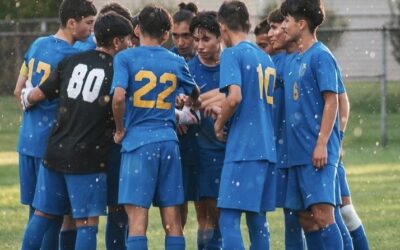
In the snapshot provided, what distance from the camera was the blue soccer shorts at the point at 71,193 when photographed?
27.6 feet

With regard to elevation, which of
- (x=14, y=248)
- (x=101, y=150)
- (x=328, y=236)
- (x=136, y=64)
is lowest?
(x=14, y=248)

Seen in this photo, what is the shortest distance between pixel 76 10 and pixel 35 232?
1642mm

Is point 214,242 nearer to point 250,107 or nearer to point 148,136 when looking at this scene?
point 148,136

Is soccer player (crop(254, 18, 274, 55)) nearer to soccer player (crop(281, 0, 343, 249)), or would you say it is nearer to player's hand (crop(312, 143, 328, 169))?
soccer player (crop(281, 0, 343, 249))

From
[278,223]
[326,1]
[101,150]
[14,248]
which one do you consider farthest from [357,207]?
[326,1]

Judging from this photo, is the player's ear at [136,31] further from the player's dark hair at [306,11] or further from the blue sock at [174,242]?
the blue sock at [174,242]

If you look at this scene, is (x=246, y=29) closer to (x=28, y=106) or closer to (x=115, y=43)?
(x=115, y=43)

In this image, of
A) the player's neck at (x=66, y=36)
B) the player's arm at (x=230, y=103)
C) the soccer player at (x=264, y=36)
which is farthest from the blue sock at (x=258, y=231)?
the player's neck at (x=66, y=36)

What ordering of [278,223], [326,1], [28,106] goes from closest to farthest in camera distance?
[28,106], [278,223], [326,1]

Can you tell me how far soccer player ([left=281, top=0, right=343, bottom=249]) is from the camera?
819 cm

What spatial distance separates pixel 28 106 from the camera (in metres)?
8.91

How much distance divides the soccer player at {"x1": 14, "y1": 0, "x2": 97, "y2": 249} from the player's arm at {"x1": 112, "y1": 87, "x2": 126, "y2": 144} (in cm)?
76

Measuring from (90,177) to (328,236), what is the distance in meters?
1.68

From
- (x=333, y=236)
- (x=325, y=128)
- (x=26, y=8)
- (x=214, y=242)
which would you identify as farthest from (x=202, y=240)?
(x=26, y=8)
